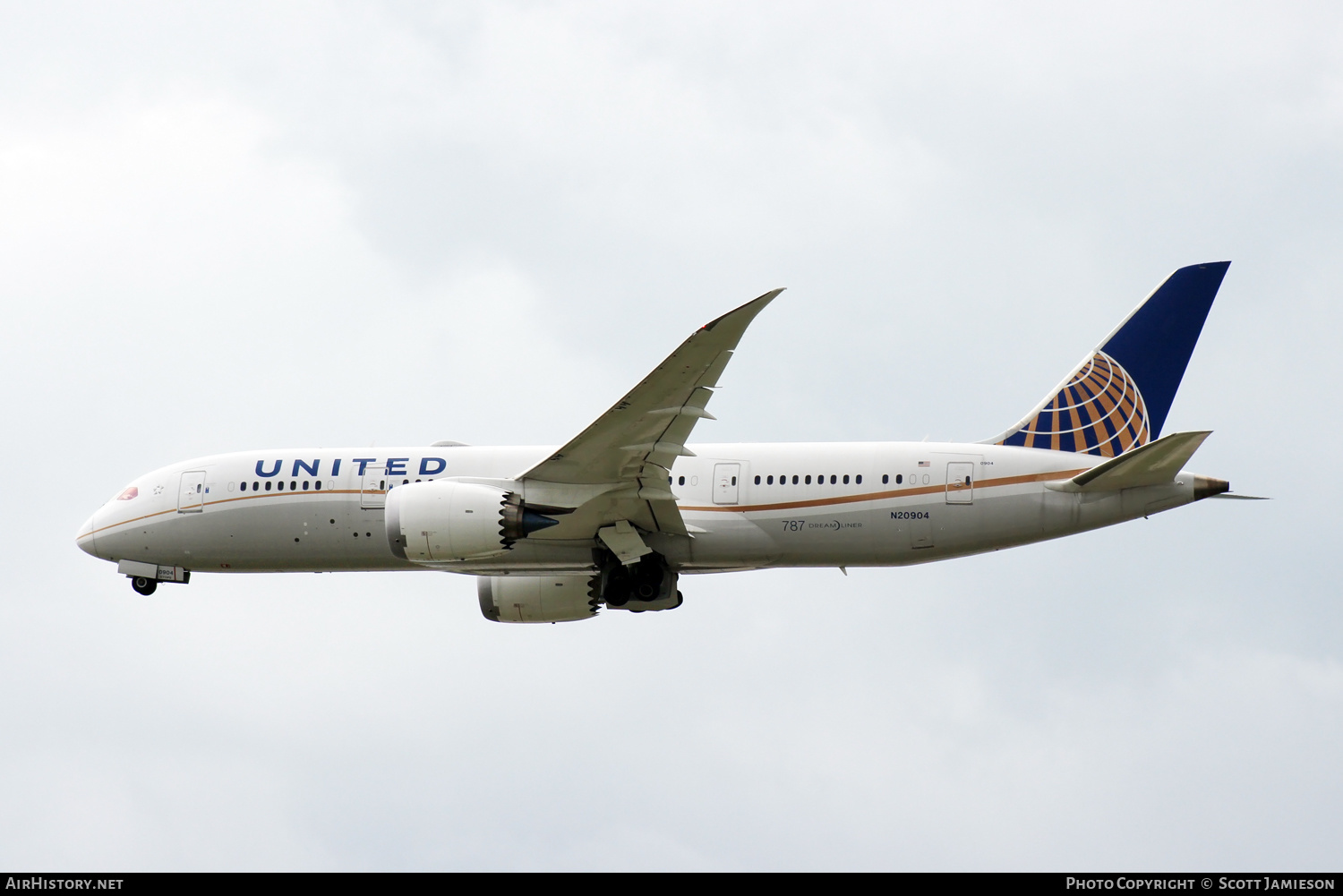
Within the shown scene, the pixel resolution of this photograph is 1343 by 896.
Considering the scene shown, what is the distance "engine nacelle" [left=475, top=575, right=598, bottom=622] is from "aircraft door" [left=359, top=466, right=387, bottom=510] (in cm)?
289

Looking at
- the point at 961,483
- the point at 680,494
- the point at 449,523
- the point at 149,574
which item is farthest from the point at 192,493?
the point at 961,483

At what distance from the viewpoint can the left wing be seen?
21.6 m

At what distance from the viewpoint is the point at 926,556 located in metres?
25.0

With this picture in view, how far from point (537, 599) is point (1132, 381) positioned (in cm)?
1127

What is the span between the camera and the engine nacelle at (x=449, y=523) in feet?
79.0

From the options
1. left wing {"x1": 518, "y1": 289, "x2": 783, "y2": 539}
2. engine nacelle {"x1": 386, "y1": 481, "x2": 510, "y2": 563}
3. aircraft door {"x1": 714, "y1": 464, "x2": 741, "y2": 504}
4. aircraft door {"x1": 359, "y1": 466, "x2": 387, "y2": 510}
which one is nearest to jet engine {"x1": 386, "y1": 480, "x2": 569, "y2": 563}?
engine nacelle {"x1": 386, "y1": 481, "x2": 510, "y2": 563}

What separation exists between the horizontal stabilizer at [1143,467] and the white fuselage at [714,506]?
17 cm

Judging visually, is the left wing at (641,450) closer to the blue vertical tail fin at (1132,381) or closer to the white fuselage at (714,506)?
the white fuselage at (714,506)

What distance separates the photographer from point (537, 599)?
28.7m

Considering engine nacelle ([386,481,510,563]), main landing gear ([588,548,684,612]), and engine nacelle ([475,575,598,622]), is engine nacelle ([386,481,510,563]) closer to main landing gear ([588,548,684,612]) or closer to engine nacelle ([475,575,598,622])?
main landing gear ([588,548,684,612])

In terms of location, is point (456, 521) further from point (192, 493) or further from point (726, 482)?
point (192, 493)
